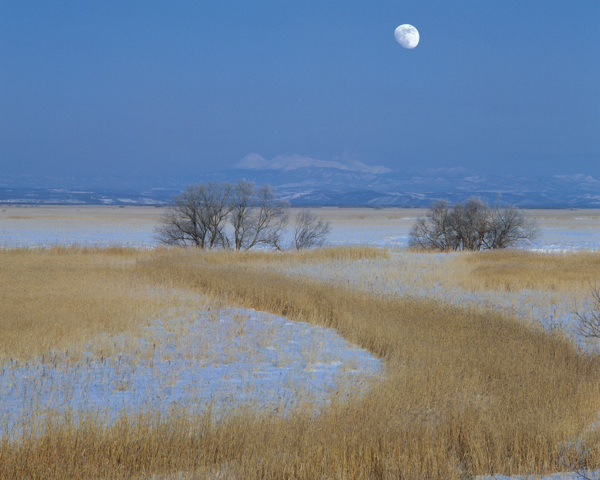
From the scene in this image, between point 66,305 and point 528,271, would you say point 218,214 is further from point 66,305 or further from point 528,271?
point 66,305

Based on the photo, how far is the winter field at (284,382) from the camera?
18.0 ft

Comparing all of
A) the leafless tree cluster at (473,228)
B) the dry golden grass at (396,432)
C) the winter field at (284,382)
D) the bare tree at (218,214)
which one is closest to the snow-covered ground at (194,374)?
the winter field at (284,382)

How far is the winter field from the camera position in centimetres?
549

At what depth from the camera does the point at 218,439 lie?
579 centimetres

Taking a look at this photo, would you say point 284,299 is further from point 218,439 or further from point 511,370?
point 218,439

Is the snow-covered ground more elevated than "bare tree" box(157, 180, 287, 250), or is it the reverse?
"bare tree" box(157, 180, 287, 250)

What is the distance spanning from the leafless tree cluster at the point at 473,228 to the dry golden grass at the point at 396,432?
103 feet

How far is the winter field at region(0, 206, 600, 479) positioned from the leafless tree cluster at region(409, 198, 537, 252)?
24.3 m

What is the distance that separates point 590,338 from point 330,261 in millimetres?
14828

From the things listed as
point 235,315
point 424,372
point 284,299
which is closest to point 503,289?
point 284,299

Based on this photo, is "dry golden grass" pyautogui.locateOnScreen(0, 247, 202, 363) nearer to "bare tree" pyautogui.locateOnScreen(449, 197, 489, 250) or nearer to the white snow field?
the white snow field

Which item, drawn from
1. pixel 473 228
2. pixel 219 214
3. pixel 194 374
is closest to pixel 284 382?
pixel 194 374

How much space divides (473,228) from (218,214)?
61.7ft

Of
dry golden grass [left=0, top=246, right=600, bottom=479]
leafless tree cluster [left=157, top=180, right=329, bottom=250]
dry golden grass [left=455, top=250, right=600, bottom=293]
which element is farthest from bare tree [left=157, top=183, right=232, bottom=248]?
dry golden grass [left=0, top=246, right=600, bottom=479]
